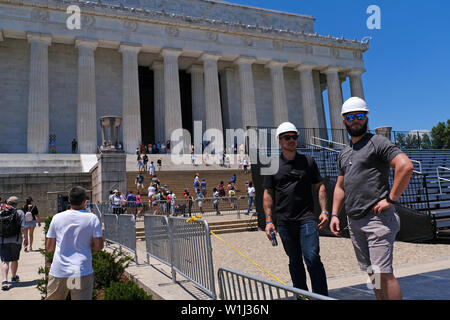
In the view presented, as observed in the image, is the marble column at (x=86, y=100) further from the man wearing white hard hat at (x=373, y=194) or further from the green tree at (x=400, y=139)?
the man wearing white hard hat at (x=373, y=194)

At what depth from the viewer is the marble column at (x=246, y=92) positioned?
132 feet

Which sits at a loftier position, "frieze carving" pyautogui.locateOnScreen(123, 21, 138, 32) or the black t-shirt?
"frieze carving" pyautogui.locateOnScreen(123, 21, 138, 32)

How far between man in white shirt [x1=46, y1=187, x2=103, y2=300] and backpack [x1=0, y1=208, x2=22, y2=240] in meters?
4.52

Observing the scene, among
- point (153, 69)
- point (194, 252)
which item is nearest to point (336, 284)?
point (194, 252)

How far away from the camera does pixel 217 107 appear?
39.0 m

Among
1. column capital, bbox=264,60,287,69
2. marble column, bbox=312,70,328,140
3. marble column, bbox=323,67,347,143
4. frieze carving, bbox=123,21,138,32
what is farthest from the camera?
marble column, bbox=312,70,328,140

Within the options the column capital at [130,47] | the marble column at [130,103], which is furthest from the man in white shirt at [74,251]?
the column capital at [130,47]

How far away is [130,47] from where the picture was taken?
35.9 meters

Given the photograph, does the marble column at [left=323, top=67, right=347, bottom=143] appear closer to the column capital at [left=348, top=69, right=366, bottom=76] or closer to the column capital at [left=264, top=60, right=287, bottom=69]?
the column capital at [left=348, top=69, right=366, bottom=76]

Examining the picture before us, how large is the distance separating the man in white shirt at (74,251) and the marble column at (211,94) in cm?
3456

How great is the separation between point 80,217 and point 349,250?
8.52 meters

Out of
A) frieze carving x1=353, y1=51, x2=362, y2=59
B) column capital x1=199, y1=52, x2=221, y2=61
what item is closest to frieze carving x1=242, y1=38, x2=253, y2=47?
column capital x1=199, y1=52, x2=221, y2=61

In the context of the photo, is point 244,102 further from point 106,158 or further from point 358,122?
point 358,122

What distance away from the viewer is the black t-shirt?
4.53 m
